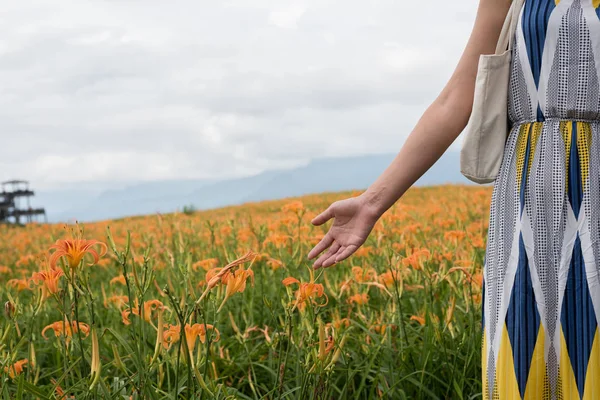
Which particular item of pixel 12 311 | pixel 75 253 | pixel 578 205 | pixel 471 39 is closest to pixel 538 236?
pixel 578 205

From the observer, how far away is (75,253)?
1361 millimetres

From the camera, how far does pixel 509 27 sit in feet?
5.00

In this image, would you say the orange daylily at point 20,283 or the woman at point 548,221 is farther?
the orange daylily at point 20,283

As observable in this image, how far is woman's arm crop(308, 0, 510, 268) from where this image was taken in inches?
62.6

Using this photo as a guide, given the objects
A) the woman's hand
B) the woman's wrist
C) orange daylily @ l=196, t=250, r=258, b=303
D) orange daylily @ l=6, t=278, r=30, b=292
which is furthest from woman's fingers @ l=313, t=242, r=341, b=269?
orange daylily @ l=6, t=278, r=30, b=292

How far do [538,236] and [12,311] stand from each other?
1369mm

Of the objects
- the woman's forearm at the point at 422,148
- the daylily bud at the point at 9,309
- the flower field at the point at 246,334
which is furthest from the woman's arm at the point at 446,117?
the daylily bud at the point at 9,309

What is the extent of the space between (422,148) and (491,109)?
0.68 ft

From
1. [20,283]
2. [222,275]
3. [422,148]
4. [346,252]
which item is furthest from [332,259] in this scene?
[20,283]

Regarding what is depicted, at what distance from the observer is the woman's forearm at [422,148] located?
5.33ft

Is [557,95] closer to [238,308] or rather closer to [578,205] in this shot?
[578,205]

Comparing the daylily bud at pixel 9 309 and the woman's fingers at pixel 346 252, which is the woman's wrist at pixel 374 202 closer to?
the woman's fingers at pixel 346 252

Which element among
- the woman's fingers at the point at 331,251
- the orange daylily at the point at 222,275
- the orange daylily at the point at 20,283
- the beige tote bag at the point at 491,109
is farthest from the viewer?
the orange daylily at the point at 20,283

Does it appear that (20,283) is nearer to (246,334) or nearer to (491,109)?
(246,334)
